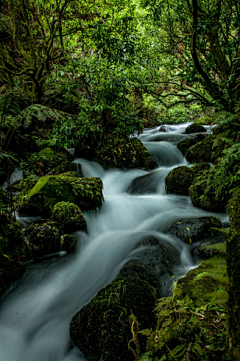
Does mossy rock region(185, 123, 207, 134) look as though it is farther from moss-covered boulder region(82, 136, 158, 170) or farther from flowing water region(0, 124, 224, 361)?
flowing water region(0, 124, 224, 361)

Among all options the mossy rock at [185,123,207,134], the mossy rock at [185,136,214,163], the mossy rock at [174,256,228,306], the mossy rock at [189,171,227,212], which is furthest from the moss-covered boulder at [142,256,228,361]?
the mossy rock at [185,123,207,134]

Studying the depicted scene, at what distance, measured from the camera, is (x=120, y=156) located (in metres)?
9.12

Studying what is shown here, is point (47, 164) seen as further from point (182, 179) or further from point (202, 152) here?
point (202, 152)

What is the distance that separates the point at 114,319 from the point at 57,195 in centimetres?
349

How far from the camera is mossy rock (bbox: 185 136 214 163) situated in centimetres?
818

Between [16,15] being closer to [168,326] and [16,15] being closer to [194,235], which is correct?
[194,235]

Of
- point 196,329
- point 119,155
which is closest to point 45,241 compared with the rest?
point 196,329

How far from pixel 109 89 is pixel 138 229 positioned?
16.0 feet

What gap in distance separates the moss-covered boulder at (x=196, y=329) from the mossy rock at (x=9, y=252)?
225 centimetres

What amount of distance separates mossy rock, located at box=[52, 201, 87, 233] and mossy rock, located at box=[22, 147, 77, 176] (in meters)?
2.80

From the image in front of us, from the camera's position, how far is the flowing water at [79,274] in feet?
7.84

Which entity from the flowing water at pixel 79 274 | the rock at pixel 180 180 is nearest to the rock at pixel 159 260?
the flowing water at pixel 79 274

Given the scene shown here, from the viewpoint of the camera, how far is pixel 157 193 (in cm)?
723

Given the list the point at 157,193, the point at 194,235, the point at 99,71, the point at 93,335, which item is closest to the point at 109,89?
the point at 99,71
